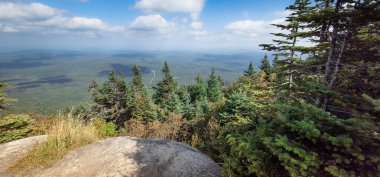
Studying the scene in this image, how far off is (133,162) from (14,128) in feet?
29.1

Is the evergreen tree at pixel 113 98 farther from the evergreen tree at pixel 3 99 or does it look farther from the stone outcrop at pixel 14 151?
the stone outcrop at pixel 14 151

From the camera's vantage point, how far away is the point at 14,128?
1099 centimetres

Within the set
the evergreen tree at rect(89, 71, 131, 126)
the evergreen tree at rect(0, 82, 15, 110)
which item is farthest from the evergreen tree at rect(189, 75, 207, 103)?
the evergreen tree at rect(0, 82, 15, 110)

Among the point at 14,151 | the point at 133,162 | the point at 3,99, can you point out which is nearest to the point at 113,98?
the point at 3,99

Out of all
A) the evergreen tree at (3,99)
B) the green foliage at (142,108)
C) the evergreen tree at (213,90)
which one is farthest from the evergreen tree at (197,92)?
the evergreen tree at (3,99)

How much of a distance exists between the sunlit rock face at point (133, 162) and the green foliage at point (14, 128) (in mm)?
5740

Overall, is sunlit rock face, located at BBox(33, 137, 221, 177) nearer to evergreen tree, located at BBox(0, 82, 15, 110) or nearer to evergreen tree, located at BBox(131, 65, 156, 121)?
evergreen tree, located at BBox(0, 82, 15, 110)

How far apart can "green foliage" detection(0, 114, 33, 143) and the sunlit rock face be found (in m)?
5.74

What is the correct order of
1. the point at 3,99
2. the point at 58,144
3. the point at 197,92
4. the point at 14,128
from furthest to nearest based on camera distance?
the point at 197,92
the point at 3,99
the point at 14,128
the point at 58,144

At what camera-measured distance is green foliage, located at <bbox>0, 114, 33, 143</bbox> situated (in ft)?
33.0

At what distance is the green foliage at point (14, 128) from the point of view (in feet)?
33.0

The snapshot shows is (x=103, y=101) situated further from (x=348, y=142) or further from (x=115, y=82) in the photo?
(x=348, y=142)

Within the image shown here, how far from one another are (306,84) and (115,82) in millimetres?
43934

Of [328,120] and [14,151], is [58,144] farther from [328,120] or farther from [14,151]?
[328,120]
